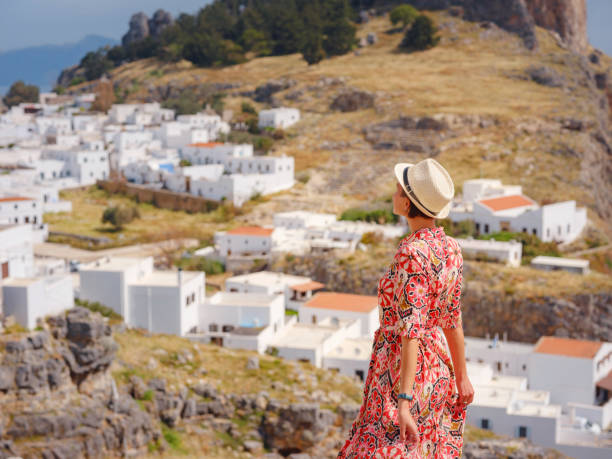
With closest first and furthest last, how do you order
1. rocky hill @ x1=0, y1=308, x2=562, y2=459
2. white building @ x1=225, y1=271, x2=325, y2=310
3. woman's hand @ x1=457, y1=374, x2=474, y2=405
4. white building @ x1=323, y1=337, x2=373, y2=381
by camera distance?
woman's hand @ x1=457, y1=374, x2=474, y2=405 → rocky hill @ x1=0, y1=308, x2=562, y2=459 → white building @ x1=323, y1=337, x2=373, y2=381 → white building @ x1=225, y1=271, x2=325, y2=310

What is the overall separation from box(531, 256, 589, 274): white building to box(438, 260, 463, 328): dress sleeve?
25122 mm

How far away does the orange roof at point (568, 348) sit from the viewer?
22.0 metres

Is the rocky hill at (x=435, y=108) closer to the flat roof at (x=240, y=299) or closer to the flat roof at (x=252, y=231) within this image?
the flat roof at (x=252, y=231)

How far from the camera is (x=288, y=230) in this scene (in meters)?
31.9

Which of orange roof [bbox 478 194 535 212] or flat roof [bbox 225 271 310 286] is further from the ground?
orange roof [bbox 478 194 535 212]

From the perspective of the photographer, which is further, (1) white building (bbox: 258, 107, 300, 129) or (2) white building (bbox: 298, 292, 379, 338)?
(1) white building (bbox: 258, 107, 300, 129)

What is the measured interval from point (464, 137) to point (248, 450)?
1147 inches

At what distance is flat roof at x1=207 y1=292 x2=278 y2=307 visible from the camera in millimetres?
22789

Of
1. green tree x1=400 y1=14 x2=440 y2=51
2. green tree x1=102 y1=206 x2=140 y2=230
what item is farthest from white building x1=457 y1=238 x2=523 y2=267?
green tree x1=400 y1=14 x2=440 y2=51

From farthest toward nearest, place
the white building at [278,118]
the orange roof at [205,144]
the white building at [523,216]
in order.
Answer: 1. the white building at [278,118]
2. the orange roof at [205,144]
3. the white building at [523,216]

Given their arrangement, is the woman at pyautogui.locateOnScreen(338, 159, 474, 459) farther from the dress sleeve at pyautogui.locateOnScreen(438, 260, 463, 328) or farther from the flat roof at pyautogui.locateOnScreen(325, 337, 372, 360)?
the flat roof at pyautogui.locateOnScreen(325, 337, 372, 360)

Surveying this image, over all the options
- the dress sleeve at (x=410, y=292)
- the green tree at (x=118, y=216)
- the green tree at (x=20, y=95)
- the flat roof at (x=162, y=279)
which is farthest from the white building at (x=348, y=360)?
the green tree at (x=20, y=95)

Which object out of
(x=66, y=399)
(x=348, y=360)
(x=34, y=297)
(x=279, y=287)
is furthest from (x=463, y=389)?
(x=279, y=287)

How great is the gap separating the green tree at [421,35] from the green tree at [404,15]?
5.05 feet
